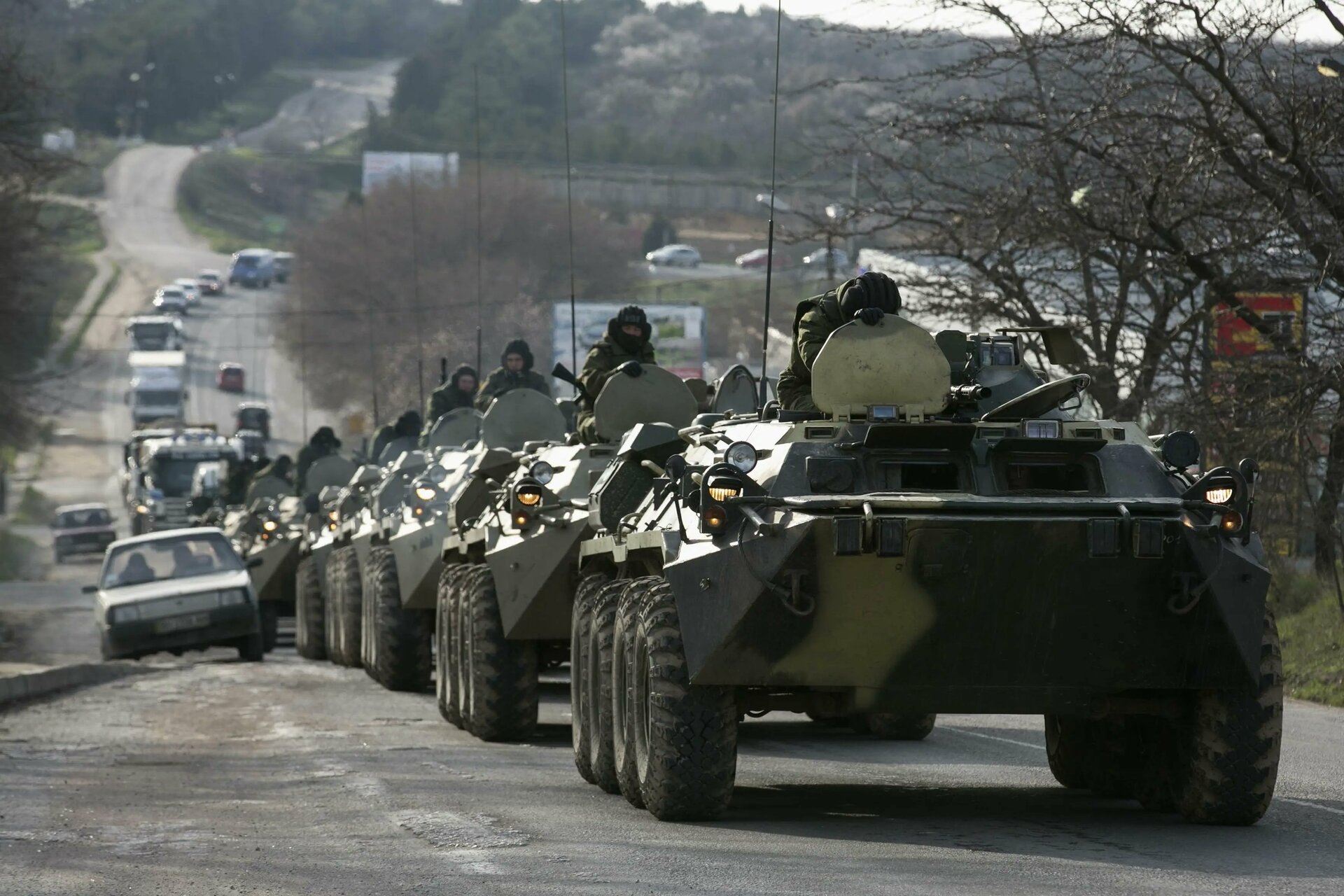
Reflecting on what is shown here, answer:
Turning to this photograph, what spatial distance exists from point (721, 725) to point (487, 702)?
17.3ft

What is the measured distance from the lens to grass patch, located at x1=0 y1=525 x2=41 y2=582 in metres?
54.9

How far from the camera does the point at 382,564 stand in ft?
69.6

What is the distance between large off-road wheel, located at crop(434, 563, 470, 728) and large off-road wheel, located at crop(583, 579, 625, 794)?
14.2ft

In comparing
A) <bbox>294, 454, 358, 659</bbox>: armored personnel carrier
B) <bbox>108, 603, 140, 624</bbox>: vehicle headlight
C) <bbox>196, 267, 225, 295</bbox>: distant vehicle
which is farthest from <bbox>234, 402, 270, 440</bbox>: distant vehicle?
<bbox>108, 603, 140, 624</bbox>: vehicle headlight

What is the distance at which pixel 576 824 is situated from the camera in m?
10.2

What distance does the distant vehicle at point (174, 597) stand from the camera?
82.3ft

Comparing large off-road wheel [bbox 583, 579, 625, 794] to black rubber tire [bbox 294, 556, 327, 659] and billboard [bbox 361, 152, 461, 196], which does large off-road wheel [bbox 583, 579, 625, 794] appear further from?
billboard [bbox 361, 152, 461, 196]

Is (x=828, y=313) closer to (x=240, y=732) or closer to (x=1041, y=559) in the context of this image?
(x=1041, y=559)

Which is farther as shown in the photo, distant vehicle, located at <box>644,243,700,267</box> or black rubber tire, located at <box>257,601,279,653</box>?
distant vehicle, located at <box>644,243,700,267</box>

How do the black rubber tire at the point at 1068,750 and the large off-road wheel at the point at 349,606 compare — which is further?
the large off-road wheel at the point at 349,606

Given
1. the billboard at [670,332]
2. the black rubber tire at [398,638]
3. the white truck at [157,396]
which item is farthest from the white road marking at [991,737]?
the white truck at [157,396]

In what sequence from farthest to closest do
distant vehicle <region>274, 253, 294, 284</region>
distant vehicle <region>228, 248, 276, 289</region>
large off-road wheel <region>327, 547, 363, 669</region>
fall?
distant vehicle <region>274, 253, 294, 284</region>, distant vehicle <region>228, 248, 276, 289</region>, large off-road wheel <region>327, 547, 363, 669</region>

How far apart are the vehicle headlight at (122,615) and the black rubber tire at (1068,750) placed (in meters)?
14.9

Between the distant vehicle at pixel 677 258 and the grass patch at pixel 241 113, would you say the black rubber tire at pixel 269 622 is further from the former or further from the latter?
the grass patch at pixel 241 113
